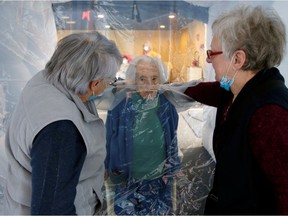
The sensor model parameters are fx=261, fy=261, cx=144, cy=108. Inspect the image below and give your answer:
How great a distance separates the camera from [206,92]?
1126 millimetres

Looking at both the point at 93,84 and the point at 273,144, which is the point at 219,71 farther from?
the point at 93,84

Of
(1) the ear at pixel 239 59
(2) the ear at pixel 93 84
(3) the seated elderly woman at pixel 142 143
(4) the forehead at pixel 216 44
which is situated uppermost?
(4) the forehead at pixel 216 44

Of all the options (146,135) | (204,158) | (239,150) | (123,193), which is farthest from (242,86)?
(123,193)

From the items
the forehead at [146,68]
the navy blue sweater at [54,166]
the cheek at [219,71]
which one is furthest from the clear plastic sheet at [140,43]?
the navy blue sweater at [54,166]

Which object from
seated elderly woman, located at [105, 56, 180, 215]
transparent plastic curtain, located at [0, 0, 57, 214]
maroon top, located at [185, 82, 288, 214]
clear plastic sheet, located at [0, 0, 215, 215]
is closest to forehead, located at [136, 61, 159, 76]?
seated elderly woman, located at [105, 56, 180, 215]

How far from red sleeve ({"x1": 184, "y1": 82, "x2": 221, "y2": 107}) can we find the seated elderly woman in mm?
115

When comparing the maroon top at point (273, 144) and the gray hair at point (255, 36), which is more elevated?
the gray hair at point (255, 36)

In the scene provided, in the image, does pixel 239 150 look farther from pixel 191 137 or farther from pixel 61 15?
pixel 61 15

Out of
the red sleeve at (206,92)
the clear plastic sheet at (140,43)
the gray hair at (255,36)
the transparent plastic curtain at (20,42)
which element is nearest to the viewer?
the gray hair at (255,36)

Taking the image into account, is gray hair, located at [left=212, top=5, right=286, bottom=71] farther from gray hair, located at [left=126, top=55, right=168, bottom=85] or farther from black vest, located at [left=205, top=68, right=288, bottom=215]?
gray hair, located at [left=126, top=55, right=168, bottom=85]

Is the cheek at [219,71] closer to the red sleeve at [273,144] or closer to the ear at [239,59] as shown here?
the ear at [239,59]

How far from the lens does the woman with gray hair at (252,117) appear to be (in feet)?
2.06

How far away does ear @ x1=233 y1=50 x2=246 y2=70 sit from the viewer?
2.41ft

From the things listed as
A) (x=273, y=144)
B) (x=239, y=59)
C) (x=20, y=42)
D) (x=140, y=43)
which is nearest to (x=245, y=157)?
(x=273, y=144)
